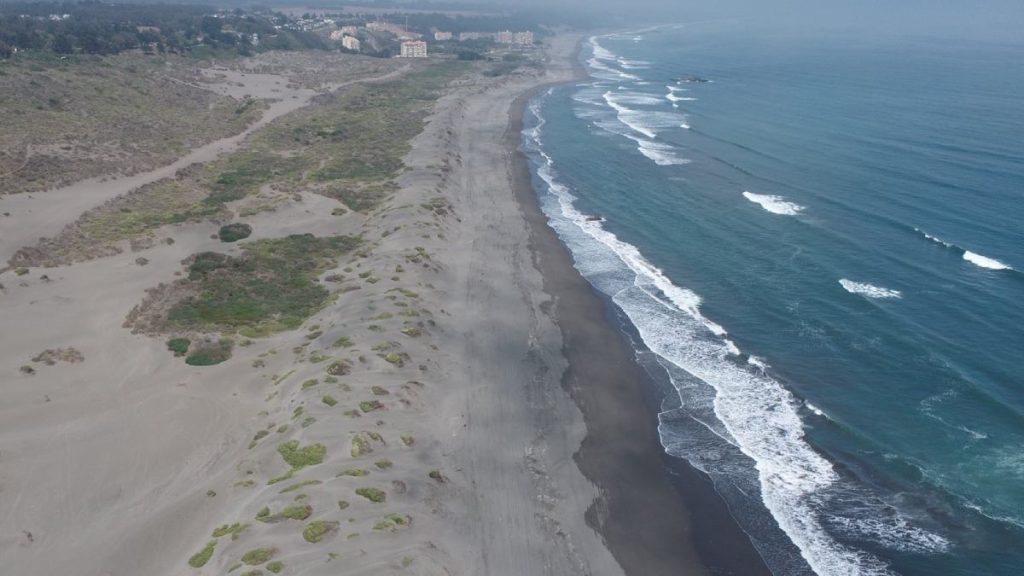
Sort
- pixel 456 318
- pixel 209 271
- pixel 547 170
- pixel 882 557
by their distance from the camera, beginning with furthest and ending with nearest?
pixel 547 170
pixel 209 271
pixel 456 318
pixel 882 557

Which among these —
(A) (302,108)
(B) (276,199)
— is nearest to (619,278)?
(B) (276,199)

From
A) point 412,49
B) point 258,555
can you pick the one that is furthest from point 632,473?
point 412,49

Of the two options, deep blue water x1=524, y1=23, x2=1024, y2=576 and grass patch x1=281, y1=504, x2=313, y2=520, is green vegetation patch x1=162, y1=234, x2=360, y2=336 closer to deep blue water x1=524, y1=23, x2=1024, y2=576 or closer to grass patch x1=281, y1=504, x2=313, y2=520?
grass patch x1=281, y1=504, x2=313, y2=520

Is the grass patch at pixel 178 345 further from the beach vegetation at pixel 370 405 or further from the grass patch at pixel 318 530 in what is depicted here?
the grass patch at pixel 318 530

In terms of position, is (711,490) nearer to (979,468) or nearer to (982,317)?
(979,468)

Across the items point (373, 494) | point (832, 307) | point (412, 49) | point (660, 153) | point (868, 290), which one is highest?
point (412, 49)

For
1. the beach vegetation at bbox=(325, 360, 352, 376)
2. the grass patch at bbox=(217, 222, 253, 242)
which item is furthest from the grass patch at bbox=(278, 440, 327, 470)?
the grass patch at bbox=(217, 222, 253, 242)

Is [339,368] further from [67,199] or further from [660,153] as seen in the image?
[660,153]
